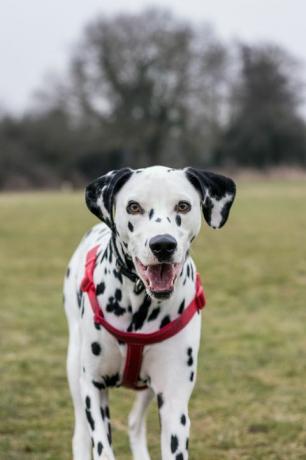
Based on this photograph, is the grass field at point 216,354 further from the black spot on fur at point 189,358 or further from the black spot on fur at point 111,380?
the black spot on fur at point 189,358

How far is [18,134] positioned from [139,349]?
46.0 metres

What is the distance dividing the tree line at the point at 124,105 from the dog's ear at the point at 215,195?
4280cm

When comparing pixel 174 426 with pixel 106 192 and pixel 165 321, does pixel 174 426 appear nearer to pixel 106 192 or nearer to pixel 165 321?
pixel 165 321

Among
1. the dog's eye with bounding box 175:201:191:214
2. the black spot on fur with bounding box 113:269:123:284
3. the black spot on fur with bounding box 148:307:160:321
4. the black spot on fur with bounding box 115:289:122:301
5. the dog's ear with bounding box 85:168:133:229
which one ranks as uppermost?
the dog's ear with bounding box 85:168:133:229

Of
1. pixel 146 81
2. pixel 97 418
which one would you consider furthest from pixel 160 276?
pixel 146 81

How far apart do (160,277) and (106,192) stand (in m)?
0.48

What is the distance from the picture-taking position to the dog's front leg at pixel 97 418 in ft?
12.1

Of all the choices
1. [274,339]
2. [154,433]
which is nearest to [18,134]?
[274,339]

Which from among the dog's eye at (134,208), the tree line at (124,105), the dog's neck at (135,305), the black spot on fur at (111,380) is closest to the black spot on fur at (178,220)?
the dog's eye at (134,208)

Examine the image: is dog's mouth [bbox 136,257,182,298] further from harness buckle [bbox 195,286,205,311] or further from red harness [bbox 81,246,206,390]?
harness buckle [bbox 195,286,205,311]

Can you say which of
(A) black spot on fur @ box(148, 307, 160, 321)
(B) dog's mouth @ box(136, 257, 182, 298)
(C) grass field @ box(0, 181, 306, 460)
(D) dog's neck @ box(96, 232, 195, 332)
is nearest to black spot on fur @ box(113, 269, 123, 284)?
(D) dog's neck @ box(96, 232, 195, 332)

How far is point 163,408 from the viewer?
3709 millimetres

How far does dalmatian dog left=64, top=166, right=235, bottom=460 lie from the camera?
3.30 m

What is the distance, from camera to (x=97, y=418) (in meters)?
3.81
